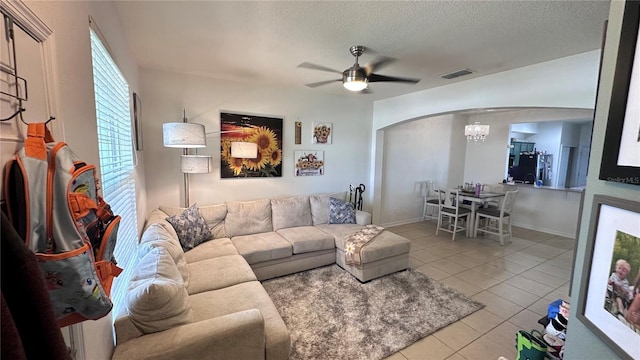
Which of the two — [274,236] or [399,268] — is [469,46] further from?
[274,236]

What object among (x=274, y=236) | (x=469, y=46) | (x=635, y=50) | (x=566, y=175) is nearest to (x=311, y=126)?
(x=274, y=236)

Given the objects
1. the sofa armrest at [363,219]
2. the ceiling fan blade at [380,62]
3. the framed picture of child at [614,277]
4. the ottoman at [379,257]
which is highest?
the ceiling fan blade at [380,62]

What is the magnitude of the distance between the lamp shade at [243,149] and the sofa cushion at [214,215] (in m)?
0.80

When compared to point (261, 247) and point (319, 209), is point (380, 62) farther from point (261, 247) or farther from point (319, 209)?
point (261, 247)

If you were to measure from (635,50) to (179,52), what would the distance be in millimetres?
3255

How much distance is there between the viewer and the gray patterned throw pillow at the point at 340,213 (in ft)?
13.5

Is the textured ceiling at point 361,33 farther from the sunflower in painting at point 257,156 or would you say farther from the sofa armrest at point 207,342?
the sofa armrest at point 207,342

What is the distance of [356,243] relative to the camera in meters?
3.25

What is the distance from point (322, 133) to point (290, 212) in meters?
1.57

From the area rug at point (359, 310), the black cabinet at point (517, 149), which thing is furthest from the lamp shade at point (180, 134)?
the black cabinet at point (517, 149)

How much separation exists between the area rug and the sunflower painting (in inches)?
66.1

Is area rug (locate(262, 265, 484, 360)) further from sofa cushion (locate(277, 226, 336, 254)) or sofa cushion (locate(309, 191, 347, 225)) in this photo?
sofa cushion (locate(309, 191, 347, 225))

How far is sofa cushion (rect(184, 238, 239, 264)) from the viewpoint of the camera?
281 cm

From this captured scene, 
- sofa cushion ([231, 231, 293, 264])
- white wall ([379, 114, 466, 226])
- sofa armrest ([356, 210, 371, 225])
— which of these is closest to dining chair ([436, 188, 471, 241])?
white wall ([379, 114, 466, 226])
